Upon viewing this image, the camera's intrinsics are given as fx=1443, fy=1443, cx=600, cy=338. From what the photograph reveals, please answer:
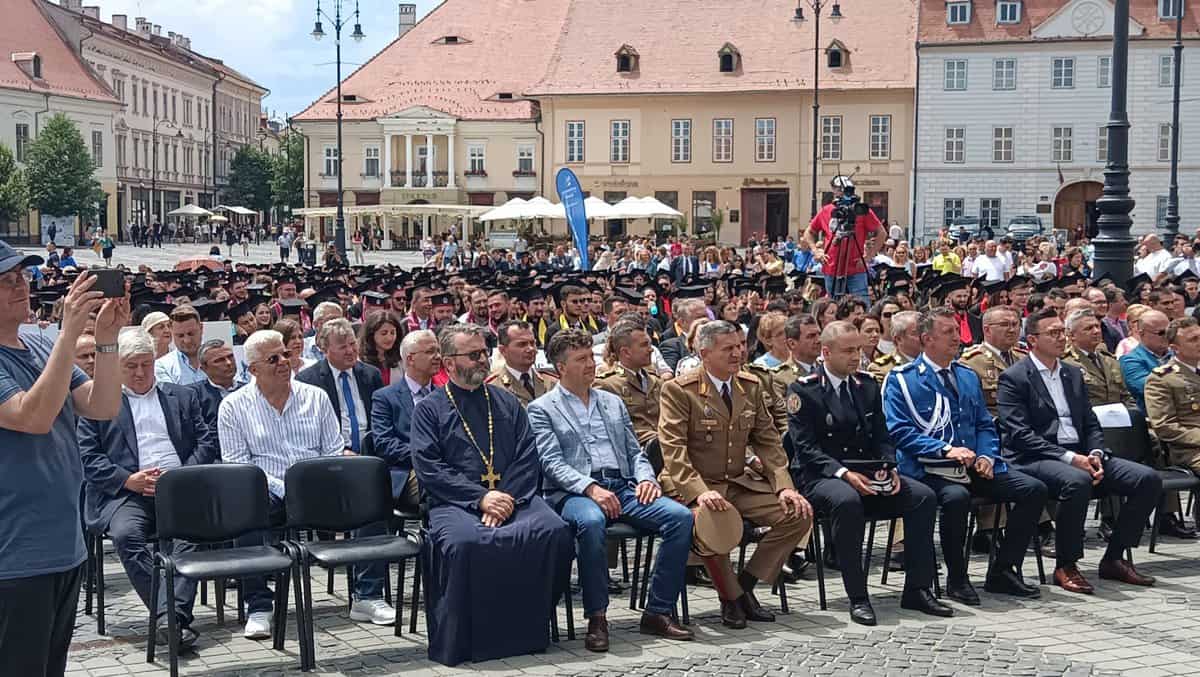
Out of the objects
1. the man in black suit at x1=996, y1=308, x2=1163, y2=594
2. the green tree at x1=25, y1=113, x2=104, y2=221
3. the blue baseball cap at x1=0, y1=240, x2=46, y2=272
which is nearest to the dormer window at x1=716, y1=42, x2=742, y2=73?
the green tree at x1=25, y1=113, x2=104, y2=221

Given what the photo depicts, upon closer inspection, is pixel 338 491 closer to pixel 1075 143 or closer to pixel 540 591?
pixel 540 591

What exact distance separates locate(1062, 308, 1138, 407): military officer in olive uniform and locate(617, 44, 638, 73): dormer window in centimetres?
5711

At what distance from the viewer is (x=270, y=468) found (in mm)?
8094

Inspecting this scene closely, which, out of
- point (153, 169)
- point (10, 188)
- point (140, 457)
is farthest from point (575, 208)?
point (153, 169)

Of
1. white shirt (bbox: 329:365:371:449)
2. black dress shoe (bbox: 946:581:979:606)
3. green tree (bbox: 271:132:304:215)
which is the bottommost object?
black dress shoe (bbox: 946:581:979:606)

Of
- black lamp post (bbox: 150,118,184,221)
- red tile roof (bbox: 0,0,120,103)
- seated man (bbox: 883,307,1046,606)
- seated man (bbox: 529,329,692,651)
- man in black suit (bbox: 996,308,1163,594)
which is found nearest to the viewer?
seated man (bbox: 529,329,692,651)

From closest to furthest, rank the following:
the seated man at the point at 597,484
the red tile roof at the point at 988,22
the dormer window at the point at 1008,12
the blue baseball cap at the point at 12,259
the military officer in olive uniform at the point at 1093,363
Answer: the blue baseball cap at the point at 12,259 < the seated man at the point at 597,484 < the military officer in olive uniform at the point at 1093,363 < the red tile roof at the point at 988,22 < the dormer window at the point at 1008,12

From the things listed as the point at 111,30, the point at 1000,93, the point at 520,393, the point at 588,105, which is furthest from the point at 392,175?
the point at 520,393

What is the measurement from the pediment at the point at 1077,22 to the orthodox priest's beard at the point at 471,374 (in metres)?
56.5

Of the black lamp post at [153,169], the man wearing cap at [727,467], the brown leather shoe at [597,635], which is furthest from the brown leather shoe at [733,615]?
the black lamp post at [153,169]

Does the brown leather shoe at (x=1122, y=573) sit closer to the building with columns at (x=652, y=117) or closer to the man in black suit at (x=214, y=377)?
the man in black suit at (x=214, y=377)

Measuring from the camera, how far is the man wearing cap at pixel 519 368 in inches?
360

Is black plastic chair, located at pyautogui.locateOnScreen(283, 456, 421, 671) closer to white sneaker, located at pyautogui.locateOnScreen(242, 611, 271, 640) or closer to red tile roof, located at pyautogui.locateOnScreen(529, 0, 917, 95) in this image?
white sneaker, located at pyautogui.locateOnScreen(242, 611, 271, 640)

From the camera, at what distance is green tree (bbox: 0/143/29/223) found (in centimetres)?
6531
